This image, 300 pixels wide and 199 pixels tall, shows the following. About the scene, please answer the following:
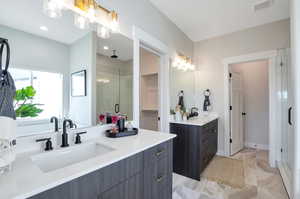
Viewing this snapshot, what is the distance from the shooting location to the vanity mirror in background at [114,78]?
155cm

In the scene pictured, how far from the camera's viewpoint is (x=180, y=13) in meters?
2.44

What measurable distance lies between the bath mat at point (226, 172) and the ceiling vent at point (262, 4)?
2711 mm

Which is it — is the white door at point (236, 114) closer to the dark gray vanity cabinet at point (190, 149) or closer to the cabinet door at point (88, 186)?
the dark gray vanity cabinet at point (190, 149)

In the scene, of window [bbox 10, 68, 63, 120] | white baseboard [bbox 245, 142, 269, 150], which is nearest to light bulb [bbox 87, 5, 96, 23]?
window [bbox 10, 68, 63, 120]

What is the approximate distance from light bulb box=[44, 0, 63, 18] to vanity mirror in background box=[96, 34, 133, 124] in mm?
407

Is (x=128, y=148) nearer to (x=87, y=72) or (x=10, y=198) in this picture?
(x=10, y=198)

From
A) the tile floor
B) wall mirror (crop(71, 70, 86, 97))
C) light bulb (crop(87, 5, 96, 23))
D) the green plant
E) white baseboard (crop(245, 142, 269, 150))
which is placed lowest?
the tile floor

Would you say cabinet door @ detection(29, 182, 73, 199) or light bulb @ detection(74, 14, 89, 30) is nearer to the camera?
cabinet door @ detection(29, 182, 73, 199)

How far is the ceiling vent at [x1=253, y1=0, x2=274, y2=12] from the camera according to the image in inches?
86.5

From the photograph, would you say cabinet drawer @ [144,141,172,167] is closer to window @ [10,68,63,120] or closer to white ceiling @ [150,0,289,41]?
window @ [10,68,63,120]

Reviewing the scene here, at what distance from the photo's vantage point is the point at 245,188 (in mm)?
2010

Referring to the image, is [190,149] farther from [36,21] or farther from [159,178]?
[36,21]

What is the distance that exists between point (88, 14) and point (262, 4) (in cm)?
258

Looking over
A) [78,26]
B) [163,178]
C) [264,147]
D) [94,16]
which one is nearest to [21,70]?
[78,26]
